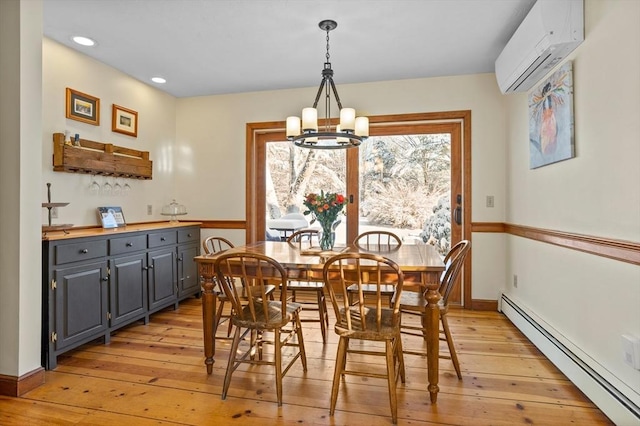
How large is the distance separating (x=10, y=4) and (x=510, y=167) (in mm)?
4035

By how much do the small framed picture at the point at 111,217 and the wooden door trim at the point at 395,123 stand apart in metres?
1.37

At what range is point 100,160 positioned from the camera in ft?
11.1

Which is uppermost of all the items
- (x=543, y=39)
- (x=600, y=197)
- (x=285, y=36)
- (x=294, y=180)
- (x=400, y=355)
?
(x=285, y=36)

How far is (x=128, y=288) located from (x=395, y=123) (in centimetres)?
312

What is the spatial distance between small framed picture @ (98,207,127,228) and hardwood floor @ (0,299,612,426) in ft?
3.49

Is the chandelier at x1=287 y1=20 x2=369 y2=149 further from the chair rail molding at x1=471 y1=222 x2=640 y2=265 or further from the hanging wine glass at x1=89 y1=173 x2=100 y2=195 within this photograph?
the hanging wine glass at x1=89 y1=173 x2=100 y2=195

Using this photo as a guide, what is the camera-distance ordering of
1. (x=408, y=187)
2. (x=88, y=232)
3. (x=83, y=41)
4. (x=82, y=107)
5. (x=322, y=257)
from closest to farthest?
(x=322, y=257) < (x=88, y=232) < (x=83, y=41) < (x=82, y=107) < (x=408, y=187)

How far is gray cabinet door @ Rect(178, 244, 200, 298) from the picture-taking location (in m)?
3.97

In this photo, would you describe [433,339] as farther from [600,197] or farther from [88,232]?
[88,232]

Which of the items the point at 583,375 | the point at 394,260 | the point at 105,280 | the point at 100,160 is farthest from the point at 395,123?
the point at 105,280

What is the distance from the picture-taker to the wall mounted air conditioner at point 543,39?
88.9 inches

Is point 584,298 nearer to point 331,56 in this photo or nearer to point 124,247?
point 331,56

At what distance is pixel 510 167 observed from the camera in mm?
3689

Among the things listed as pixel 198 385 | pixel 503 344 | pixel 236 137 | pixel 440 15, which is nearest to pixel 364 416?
pixel 198 385
